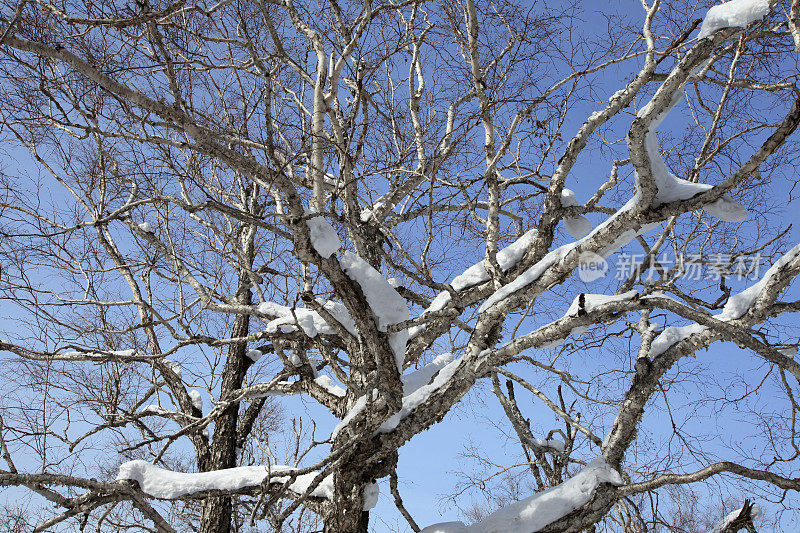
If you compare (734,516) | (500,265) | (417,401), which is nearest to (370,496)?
(417,401)

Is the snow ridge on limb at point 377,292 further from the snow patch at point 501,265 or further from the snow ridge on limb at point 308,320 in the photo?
the snow patch at point 501,265

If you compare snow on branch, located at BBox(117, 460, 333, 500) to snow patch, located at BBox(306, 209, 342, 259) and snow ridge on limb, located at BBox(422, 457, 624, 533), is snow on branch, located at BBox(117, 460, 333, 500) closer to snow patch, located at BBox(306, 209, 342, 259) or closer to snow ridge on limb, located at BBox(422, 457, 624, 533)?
snow ridge on limb, located at BBox(422, 457, 624, 533)

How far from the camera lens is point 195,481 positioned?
4.39 m

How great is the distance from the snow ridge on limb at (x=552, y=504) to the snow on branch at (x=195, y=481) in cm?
134

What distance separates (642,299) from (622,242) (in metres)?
0.42

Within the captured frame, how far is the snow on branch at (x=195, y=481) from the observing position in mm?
4211

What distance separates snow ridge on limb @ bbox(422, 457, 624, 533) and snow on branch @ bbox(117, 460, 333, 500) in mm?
1341

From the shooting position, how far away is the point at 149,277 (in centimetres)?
546

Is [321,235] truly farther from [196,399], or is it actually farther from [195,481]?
[196,399]

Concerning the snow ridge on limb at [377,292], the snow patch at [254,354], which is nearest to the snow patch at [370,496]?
the snow ridge on limb at [377,292]

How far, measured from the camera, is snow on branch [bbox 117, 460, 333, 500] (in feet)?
13.8

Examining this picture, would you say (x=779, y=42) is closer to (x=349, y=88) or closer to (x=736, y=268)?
(x=736, y=268)

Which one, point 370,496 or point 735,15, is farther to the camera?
point 370,496

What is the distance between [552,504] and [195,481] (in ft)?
9.50
